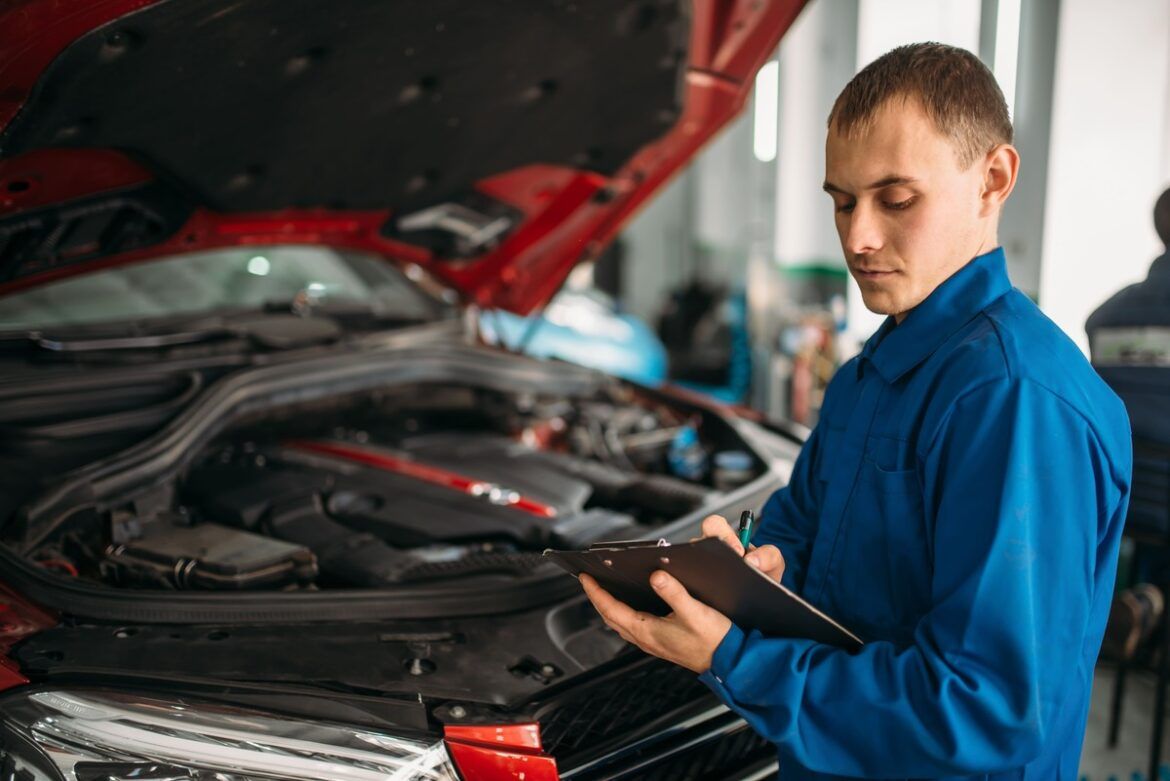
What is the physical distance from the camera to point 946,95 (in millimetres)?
875

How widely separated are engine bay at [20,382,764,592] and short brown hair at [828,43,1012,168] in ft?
2.85

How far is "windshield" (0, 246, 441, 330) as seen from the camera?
198 cm

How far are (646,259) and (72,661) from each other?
24.7ft

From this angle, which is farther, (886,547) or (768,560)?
(768,560)

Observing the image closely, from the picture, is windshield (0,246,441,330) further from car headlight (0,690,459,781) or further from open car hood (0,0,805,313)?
car headlight (0,690,459,781)

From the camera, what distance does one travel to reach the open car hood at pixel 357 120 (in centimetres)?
136

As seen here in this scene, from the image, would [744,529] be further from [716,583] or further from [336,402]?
[336,402]

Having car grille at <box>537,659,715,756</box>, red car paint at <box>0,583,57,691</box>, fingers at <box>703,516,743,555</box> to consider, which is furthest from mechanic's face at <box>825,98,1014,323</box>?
red car paint at <box>0,583,57,691</box>

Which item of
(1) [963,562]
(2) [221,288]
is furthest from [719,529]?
(2) [221,288]

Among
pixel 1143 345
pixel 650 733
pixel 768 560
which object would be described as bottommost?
pixel 650 733

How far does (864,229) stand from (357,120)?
1.22m

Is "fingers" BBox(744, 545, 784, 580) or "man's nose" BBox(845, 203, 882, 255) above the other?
"man's nose" BBox(845, 203, 882, 255)

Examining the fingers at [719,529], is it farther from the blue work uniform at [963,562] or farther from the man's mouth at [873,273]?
the man's mouth at [873,273]

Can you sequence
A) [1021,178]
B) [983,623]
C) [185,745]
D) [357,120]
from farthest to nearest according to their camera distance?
[1021,178] → [357,120] → [185,745] → [983,623]
